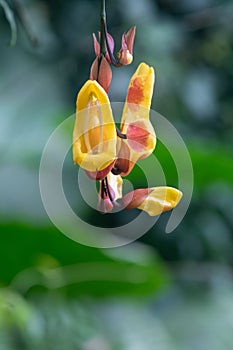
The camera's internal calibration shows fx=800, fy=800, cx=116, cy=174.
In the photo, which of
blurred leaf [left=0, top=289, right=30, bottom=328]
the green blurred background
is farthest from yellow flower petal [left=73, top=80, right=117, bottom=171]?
the green blurred background

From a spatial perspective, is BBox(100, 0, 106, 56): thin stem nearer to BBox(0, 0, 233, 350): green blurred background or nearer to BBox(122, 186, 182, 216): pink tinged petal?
BBox(122, 186, 182, 216): pink tinged petal

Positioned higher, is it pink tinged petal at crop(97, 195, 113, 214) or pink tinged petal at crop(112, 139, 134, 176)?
pink tinged petal at crop(112, 139, 134, 176)

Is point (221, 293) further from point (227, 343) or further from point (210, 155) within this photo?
point (210, 155)

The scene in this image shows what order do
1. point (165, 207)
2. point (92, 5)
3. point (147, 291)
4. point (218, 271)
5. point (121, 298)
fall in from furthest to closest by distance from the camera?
point (218, 271) < point (92, 5) < point (121, 298) < point (147, 291) < point (165, 207)

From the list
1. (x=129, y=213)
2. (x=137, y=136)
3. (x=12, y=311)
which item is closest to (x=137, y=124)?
(x=137, y=136)

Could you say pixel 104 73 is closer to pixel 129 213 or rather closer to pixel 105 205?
pixel 105 205

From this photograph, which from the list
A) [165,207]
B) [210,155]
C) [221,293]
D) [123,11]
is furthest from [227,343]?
[165,207]

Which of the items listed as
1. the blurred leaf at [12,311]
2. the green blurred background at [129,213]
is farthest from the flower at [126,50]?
the green blurred background at [129,213]
